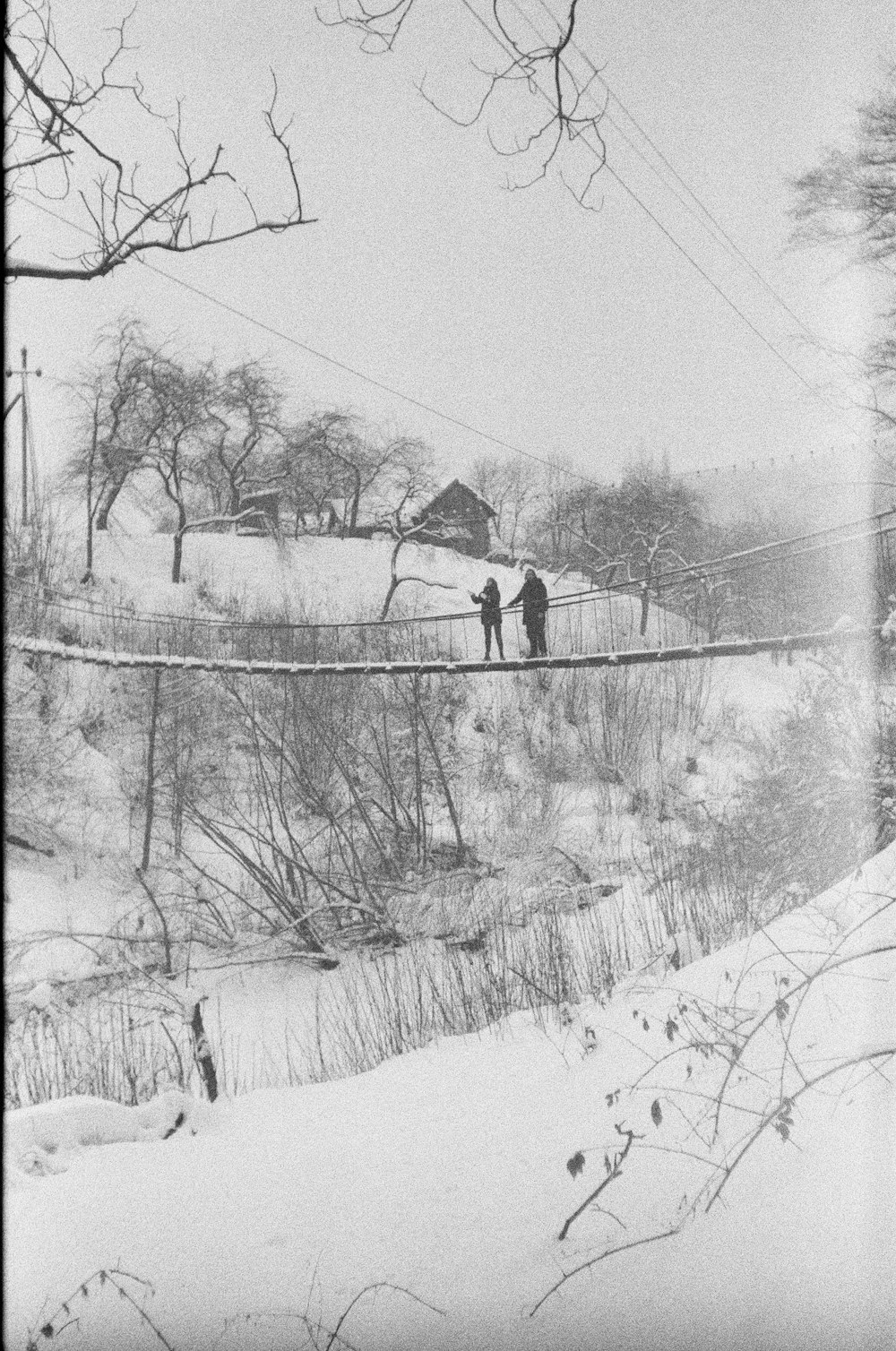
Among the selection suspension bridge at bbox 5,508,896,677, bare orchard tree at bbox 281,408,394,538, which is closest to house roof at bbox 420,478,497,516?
bare orchard tree at bbox 281,408,394,538

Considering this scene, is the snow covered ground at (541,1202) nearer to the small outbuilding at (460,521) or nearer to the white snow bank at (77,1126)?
the white snow bank at (77,1126)

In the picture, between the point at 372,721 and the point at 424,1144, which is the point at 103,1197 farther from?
the point at 372,721

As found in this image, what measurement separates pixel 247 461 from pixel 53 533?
0.77 meters

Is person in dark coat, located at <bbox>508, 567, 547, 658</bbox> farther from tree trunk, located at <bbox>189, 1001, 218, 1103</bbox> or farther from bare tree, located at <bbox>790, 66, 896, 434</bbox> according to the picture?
tree trunk, located at <bbox>189, 1001, 218, 1103</bbox>

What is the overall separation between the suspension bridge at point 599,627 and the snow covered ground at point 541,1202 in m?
1.82

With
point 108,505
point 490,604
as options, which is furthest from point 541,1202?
point 108,505

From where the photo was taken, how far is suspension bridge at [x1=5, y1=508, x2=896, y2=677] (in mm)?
3896

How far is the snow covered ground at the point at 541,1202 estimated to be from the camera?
1781mm

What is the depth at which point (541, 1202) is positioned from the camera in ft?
6.87

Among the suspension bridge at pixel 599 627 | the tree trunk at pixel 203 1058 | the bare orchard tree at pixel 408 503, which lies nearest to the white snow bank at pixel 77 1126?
the tree trunk at pixel 203 1058

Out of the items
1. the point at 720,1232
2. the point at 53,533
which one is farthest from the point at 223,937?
the point at 720,1232

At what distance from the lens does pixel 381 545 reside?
4.10 metres

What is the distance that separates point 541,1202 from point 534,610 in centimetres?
255

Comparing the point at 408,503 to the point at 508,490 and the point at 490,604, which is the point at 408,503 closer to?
the point at 508,490
